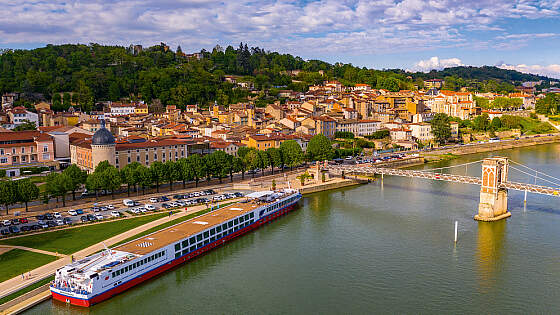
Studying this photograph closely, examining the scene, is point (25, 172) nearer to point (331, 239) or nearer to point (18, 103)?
point (331, 239)

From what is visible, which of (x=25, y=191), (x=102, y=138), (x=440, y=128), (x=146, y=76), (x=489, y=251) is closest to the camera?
(x=489, y=251)

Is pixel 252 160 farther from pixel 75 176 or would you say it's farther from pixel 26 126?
pixel 26 126

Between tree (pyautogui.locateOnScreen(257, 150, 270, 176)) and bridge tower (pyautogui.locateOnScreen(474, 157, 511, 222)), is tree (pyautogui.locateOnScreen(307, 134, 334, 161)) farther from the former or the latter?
bridge tower (pyautogui.locateOnScreen(474, 157, 511, 222))

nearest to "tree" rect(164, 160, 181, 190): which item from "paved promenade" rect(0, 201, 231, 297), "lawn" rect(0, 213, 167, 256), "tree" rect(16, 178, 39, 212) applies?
"paved promenade" rect(0, 201, 231, 297)

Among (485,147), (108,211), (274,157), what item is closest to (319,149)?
(274,157)

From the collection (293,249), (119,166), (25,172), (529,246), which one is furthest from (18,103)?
(529,246)

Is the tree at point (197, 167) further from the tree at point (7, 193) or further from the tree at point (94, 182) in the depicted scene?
the tree at point (7, 193)
